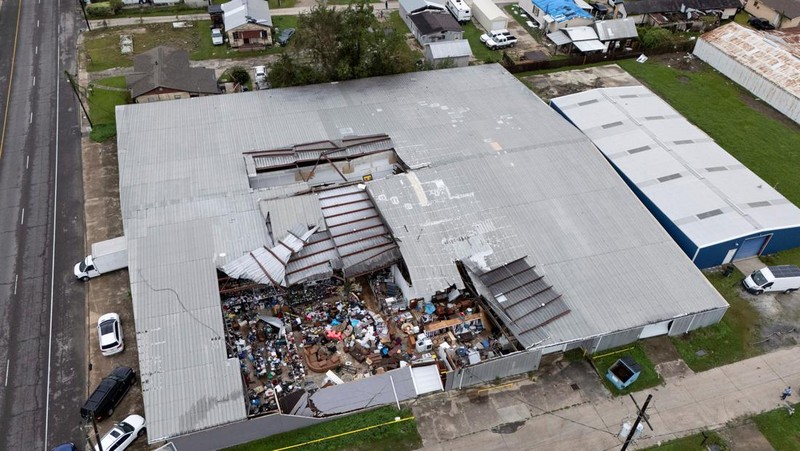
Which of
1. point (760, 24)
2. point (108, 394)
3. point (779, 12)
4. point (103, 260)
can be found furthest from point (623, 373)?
point (779, 12)

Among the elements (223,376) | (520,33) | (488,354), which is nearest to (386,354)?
(488,354)

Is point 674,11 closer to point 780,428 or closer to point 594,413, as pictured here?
point 780,428

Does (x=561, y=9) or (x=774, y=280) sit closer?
(x=774, y=280)

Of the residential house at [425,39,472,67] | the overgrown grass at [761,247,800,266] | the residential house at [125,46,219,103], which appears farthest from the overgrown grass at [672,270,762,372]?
the residential house at [125,46,219,103]

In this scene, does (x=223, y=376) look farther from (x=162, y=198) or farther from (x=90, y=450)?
(x=162, y=198)

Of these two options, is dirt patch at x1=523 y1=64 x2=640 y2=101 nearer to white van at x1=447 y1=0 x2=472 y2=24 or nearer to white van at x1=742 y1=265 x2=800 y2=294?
white van at x1=447 y1=0 x2=472 y2=24

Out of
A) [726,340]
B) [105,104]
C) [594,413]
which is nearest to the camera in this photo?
[594,413]

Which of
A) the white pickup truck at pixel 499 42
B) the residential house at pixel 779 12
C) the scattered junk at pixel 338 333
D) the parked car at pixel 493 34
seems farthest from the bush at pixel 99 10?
the residential house at pixel 779 12
